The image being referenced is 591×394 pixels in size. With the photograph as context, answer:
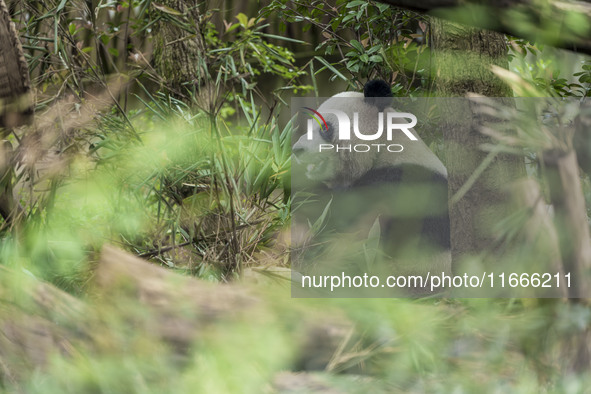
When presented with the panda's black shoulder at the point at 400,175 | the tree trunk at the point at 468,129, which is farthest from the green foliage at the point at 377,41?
the panda's black shoulder at the point at 400,175

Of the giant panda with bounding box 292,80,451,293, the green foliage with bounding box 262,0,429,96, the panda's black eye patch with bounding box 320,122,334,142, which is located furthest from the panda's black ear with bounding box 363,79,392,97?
the green foliage with bounding box 262,0,429,96

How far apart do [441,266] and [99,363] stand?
2.70ft

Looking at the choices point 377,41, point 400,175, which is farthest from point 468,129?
point 377,41

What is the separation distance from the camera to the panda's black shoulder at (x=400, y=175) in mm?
1228

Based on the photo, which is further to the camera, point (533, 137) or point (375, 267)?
point (375, 267)

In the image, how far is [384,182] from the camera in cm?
124

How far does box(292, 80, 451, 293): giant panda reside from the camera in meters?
1.23

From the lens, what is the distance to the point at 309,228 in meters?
1.35

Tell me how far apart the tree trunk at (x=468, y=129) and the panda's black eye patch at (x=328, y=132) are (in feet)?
0.94

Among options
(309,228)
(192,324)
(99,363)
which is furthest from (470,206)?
(99,363)

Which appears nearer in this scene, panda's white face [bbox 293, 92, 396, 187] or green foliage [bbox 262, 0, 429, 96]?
panda's white face [bbox 293, 92, 396, 187]

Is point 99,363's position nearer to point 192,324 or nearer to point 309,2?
point 192,324

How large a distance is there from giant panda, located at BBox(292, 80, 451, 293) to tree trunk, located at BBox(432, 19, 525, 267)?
49mm

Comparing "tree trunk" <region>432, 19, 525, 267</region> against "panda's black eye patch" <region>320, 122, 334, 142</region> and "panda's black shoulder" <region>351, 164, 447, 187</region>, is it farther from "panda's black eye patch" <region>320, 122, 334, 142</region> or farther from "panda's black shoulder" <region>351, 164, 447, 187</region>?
"panda's black eye patch" <region>320, 122, 334, 142</region>
